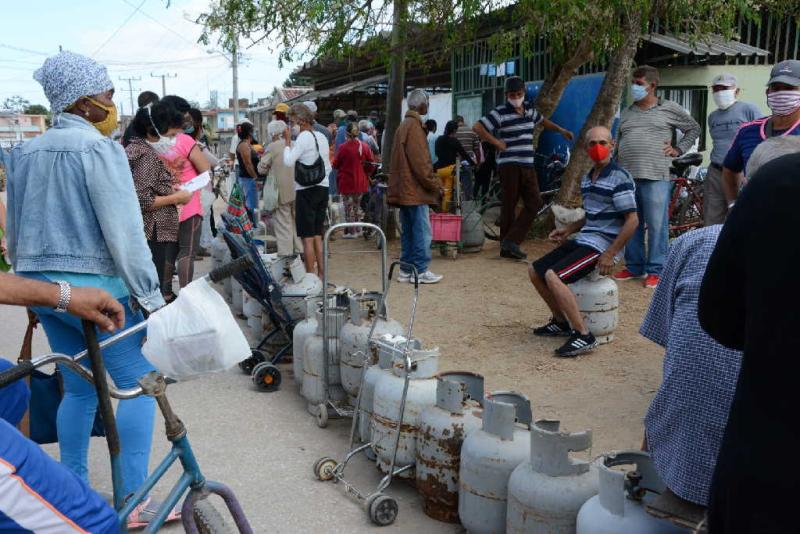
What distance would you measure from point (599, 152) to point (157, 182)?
332cm

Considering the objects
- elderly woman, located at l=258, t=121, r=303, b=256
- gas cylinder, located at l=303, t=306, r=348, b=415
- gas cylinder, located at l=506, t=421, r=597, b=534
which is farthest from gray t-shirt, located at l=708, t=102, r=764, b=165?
gas cylinder, located at l=506, t=421, r=597, b=534

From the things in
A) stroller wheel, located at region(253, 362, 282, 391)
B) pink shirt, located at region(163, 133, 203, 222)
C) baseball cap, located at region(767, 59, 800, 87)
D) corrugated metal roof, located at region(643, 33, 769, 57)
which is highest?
corrugated metal roof, located at region(643, 33, 769, 57)

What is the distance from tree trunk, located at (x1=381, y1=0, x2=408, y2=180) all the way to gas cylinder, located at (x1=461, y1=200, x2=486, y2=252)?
48.6 inches

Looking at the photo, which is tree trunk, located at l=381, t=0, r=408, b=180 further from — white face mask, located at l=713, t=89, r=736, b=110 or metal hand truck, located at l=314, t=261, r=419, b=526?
metal hand truck, located at l=314, t=261, r=419, b=526

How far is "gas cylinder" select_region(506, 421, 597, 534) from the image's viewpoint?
122 inches

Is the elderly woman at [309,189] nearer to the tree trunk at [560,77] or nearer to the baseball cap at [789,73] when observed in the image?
the tree trunk at [560,77]

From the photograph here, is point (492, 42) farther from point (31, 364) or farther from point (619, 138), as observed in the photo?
point (31, 364)

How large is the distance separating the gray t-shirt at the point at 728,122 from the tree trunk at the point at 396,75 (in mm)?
3620

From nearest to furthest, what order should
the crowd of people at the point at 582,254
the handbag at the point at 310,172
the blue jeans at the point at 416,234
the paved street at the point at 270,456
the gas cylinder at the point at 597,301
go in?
the crowd of people at the point at 582,254
the paved street at the point at 270,456
the gas cylinder at the point at 597,301
the handbag at the point at 310,172
the blue jeans at the point at 416,234

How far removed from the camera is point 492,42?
1013 centimetres

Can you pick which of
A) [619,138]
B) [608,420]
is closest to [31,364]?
[608,420]

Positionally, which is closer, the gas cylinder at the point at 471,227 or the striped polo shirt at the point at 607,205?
the striped polo shirt at the point at 607,205

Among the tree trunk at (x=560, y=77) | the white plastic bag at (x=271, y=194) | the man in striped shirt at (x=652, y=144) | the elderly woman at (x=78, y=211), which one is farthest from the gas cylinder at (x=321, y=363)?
the tree trunk at (x=560, y=77)

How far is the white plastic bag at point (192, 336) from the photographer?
240 cm
